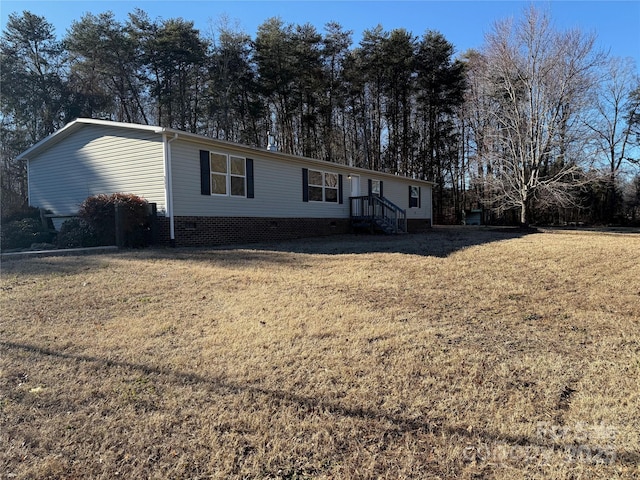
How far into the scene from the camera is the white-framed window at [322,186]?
14375mm

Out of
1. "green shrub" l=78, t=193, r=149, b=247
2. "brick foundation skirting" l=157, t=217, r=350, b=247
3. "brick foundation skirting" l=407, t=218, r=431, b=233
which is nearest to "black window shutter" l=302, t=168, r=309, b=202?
"brick foundation skirting" l=157, t=217, r=350, b=247

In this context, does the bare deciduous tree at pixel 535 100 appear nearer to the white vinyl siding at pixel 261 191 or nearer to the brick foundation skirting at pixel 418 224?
the brick foundation skirting at pixel 418 224

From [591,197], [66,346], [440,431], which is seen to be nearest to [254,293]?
[66,346]

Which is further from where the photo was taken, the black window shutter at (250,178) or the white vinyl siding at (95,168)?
→ the black window shutter at (250,178)

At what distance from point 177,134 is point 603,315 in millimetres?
9213

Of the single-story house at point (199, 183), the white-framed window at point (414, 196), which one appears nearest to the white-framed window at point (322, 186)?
the single-story house at point (199, 183)

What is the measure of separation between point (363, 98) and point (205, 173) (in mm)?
17968

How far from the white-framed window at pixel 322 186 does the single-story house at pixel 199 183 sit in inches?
1.4

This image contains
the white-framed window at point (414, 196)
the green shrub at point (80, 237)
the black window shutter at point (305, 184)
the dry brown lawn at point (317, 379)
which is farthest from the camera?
the white-framed window at point (414, 196)

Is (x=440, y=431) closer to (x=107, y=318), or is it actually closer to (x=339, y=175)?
(x=107, y=318)

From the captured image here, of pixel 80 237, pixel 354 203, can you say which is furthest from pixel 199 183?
pixel 354 203

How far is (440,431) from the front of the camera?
2.29 metres

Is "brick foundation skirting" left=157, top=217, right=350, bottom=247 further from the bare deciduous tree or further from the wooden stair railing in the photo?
the bare deciduous tree

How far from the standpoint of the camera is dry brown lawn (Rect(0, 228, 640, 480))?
2057mm
